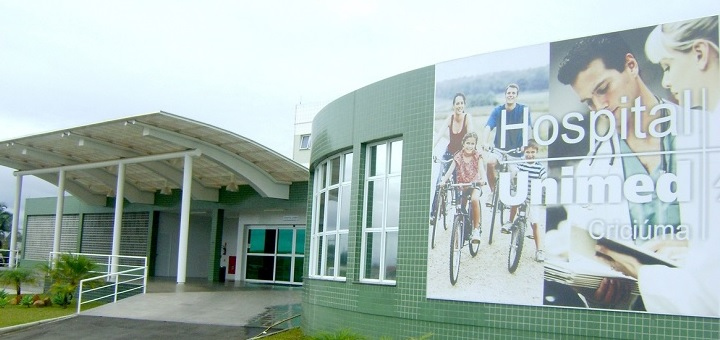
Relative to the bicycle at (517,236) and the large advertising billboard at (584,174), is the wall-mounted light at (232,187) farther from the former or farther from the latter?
the bicycle at (517,236)

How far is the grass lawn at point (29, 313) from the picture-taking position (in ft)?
62.2

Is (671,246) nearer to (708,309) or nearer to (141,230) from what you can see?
(708,309)

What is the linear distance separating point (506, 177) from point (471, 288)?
5.39 feet

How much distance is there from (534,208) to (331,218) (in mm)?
5404

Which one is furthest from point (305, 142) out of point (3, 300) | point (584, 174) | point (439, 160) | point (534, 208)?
point (584, 174)

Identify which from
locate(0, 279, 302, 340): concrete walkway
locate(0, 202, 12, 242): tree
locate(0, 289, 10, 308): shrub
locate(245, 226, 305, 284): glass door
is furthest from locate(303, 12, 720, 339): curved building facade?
locate(0, 202, 12, 242): tree

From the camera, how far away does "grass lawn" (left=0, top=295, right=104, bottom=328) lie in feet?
62.2

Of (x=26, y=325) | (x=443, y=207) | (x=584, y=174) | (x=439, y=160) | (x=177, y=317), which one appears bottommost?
(x=26, y=325)

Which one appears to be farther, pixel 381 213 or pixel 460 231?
pixel 381 213

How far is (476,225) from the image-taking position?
11328 mm

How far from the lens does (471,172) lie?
11.5 metres

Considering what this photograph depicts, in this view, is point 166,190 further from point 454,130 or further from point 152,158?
point 454,130

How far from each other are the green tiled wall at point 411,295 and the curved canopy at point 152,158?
8.29m

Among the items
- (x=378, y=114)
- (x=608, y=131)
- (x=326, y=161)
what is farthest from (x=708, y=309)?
(x=326, y=161)
